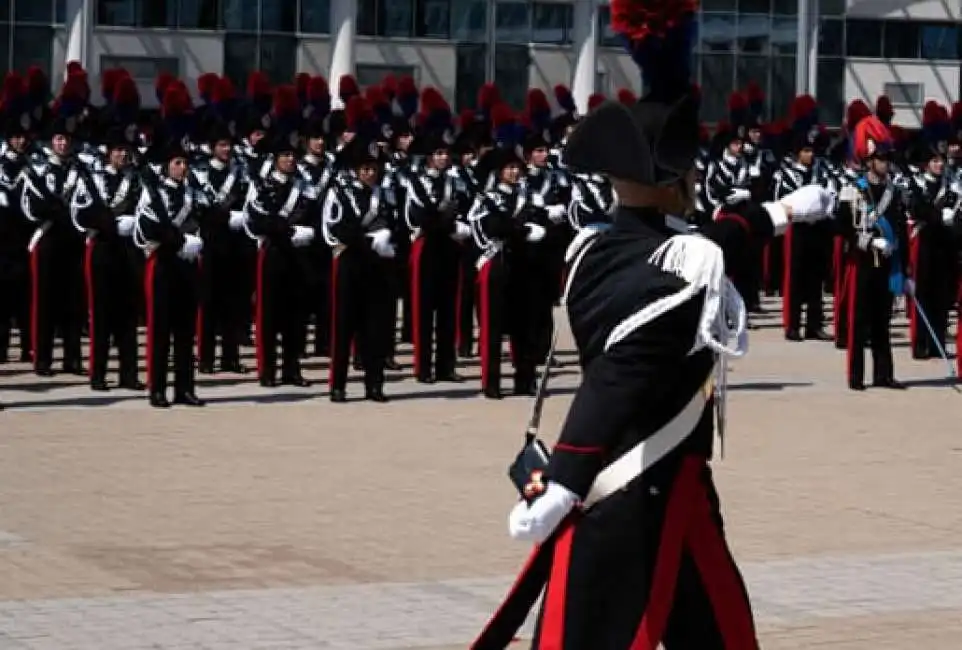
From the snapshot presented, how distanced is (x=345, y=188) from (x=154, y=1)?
23.1 m

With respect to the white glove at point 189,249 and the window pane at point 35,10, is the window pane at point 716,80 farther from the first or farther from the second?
the white glove at point 189,249

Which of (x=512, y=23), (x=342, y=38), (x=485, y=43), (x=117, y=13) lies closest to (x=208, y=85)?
(x=342, y=38)

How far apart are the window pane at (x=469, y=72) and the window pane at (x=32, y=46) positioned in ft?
23.7

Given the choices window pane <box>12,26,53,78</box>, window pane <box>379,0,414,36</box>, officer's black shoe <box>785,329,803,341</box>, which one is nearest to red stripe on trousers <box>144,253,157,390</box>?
officer's black shoe <box>785,329,803,341</box>

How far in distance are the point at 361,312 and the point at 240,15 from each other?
81.4 ft

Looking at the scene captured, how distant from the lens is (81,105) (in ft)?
74.3

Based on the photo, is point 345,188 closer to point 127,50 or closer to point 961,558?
point 961,558

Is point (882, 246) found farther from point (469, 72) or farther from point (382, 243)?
point (469, 72)

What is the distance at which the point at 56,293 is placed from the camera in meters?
19.2

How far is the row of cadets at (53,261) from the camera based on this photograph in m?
18.9

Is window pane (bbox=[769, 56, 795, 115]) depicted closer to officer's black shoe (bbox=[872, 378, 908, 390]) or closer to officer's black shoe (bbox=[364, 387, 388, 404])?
officer's black shoe (bbox=[872, 378, 908, 390])

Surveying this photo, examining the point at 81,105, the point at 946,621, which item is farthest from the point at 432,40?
the point at 946,621

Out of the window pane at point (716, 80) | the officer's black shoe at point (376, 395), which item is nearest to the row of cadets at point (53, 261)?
the officer's black shoe at point (376, 395)

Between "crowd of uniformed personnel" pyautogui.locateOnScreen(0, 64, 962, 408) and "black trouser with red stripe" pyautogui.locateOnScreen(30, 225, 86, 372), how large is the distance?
2 centimetres
